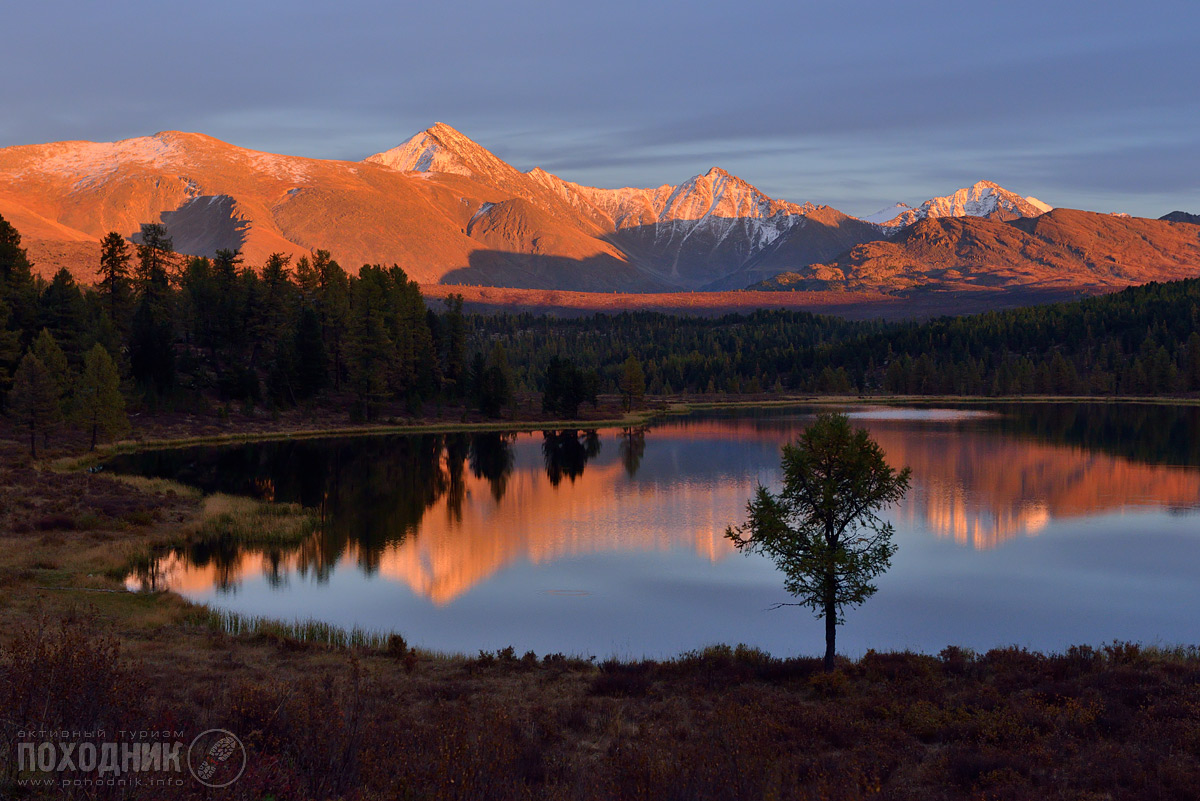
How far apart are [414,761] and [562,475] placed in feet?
211

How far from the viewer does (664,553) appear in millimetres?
46750

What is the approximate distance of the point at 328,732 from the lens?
13.4 meters

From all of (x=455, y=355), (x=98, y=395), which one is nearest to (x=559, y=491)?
(x=98, y=395)

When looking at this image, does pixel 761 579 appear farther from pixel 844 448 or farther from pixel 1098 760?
pixel 1098 760

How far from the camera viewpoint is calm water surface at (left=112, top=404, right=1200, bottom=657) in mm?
33219

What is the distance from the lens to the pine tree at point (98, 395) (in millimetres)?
78188

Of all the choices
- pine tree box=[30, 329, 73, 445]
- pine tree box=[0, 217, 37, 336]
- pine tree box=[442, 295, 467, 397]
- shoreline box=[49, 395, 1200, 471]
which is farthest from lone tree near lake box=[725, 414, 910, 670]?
pine tree box=[442, 295, 467, 397]

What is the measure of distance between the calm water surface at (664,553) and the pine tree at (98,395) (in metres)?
4.46

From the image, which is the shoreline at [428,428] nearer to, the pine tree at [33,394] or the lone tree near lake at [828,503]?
the pine tree at [33,394]

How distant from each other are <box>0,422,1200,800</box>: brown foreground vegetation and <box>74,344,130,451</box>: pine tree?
5251 cm

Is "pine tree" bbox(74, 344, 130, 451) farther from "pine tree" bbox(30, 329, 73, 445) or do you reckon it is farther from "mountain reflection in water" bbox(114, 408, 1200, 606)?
"mountain reflection in water" bbox(114, 408, 1200, 606)

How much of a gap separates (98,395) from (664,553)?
61.4 metres

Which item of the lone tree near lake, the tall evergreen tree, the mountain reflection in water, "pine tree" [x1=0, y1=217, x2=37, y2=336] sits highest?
"pine tree" [x1=0, y1=217, x2=37, y2=336]

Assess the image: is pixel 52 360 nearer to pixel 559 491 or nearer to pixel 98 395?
pixel 98 395
